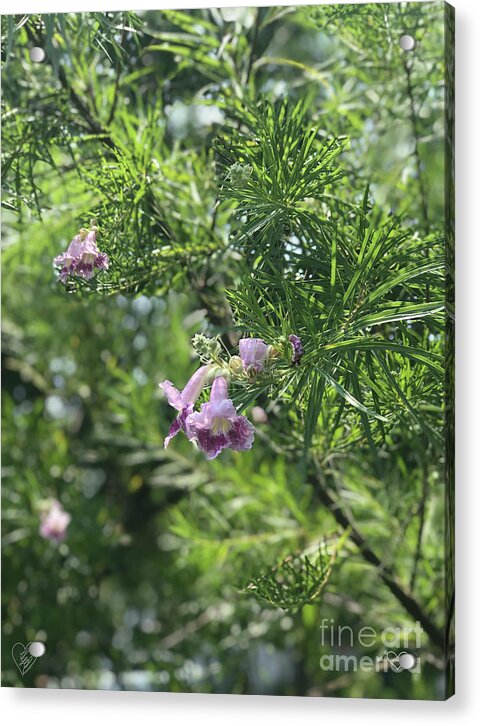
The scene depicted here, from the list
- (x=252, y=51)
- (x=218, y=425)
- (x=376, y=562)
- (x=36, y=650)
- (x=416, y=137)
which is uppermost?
(x=252, y=51)

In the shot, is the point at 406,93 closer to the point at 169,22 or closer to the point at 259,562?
the point at 169,22

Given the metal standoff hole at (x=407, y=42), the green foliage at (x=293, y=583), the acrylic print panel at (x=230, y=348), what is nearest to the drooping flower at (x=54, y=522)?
the acrylic print panel at (x=230, y=348)

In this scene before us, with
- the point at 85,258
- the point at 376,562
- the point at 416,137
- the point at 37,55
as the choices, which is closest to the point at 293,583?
the point at 376,562

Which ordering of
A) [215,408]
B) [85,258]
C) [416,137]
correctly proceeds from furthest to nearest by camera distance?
1. [416,137]
2. [85,258]
3. [215,408]

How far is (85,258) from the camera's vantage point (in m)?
1.12

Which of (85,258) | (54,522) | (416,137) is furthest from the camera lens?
(54,522)

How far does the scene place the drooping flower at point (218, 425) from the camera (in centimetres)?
90

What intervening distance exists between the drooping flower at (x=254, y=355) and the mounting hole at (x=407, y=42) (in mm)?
425

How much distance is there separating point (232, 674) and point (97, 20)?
89 cm

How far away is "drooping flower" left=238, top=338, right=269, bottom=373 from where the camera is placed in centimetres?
92

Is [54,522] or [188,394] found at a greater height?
[188,394]

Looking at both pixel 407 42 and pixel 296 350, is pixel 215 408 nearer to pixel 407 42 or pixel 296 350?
pixel 296 350

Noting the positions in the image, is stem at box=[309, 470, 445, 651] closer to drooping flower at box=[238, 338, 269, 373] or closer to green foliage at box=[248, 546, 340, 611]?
green foliage at box=[248, 546, 340, 611]

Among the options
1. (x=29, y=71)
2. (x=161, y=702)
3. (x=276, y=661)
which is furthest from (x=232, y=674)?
(x=29, y=71)
